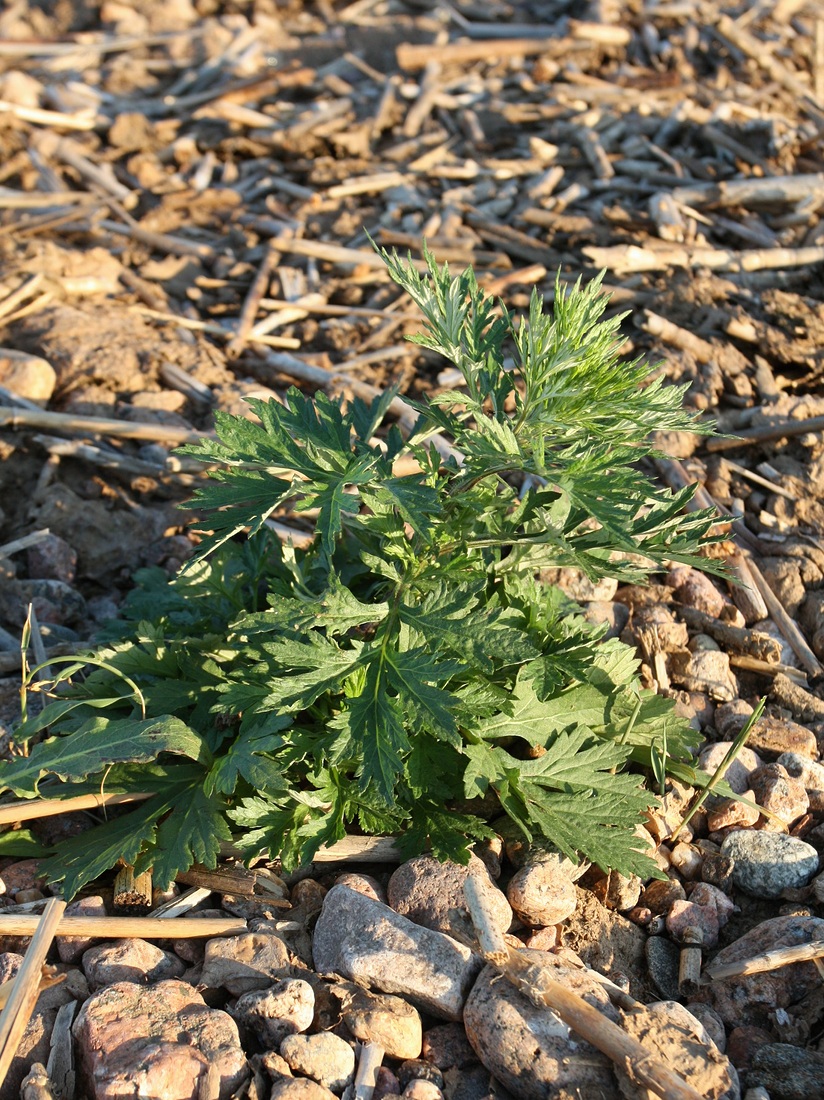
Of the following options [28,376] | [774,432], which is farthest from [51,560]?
[774,432]

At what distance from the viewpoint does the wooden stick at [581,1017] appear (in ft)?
8.21

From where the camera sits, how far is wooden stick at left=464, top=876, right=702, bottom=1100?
250 centimetres

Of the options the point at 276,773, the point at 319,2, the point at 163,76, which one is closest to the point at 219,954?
the point at 276,773

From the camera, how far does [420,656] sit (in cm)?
302

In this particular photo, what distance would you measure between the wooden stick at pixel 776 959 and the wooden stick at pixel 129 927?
1.49 m

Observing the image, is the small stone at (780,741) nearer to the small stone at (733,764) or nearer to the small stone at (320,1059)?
the small stone at (733,764)

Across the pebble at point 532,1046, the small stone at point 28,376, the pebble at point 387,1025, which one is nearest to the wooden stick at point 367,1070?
the pebble at point 387,1025

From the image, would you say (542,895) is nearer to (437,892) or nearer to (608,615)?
(437,892)

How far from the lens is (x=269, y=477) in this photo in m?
3.13

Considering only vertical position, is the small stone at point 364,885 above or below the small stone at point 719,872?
above

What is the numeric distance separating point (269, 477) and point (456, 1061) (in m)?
1.76

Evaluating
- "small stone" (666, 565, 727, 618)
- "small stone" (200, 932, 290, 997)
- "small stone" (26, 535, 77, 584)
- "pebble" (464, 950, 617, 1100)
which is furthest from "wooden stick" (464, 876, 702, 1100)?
"small stone" (26, 535, 77, 584)

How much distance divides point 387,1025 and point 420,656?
1013mm

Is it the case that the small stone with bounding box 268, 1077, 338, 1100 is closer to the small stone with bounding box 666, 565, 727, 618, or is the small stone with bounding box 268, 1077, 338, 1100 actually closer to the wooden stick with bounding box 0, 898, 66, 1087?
the wooden stick with bounding box 0, 898, 66, 1087
